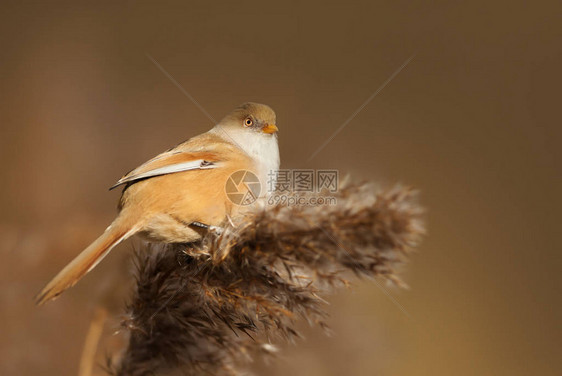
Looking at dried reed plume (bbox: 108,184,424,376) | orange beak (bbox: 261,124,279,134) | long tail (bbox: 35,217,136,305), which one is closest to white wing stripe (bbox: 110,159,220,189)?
long tail (bbox: 35,217,136,305)

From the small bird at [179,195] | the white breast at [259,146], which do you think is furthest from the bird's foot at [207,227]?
the white breast at [259,146]

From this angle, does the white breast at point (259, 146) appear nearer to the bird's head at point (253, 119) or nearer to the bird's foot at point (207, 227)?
the bird's head at point (253, 119)

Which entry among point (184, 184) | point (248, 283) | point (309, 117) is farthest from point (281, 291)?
point (309, 117)

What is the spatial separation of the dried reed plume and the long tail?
0.35 feet

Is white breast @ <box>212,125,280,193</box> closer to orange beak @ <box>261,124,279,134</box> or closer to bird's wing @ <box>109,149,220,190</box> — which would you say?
orange beak @ <box>261,124,279,134</box>

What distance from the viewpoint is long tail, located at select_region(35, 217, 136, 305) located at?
40.1 inches

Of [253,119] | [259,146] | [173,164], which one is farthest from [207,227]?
[253,119]

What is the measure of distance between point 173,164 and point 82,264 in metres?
0.59

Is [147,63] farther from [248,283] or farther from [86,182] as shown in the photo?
[248,283]

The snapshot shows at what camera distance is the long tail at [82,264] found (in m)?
1.02

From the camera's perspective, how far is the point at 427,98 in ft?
9.86

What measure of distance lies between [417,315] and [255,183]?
1.39m

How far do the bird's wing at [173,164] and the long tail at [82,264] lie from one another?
0.19m

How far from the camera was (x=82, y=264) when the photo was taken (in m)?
1.15
